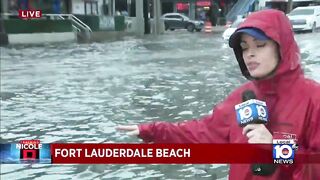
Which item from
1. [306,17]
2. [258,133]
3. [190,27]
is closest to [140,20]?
[306,17]

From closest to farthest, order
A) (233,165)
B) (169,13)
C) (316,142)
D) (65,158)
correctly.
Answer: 1. (316,142)
2. (233,165)
3. (65,158)
4. (169,13)

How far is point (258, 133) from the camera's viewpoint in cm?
263

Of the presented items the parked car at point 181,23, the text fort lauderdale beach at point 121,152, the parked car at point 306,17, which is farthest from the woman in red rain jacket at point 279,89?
the parked car at point 181,23

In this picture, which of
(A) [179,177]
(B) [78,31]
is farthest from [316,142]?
(B) [78,31]

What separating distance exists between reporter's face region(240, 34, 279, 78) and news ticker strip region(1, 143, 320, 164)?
12.9 inches

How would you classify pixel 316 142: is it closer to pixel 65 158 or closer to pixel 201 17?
pixel 65 158

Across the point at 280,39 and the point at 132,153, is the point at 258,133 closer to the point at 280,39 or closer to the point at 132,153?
the point at 280,39

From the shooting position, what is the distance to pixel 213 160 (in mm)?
2961

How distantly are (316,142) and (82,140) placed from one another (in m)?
5.88

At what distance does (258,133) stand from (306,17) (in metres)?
36.6

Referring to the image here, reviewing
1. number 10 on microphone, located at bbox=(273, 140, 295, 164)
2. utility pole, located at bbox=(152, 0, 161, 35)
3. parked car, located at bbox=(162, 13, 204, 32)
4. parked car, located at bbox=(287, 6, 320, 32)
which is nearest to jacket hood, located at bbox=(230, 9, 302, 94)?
number 10 on microphone, located at bbox=(273, 140, 295, 164)

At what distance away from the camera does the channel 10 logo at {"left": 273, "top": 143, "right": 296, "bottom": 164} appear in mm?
2627

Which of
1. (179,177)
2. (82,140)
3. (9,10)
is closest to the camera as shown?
(179,177)

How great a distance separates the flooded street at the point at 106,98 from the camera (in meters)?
6.81
